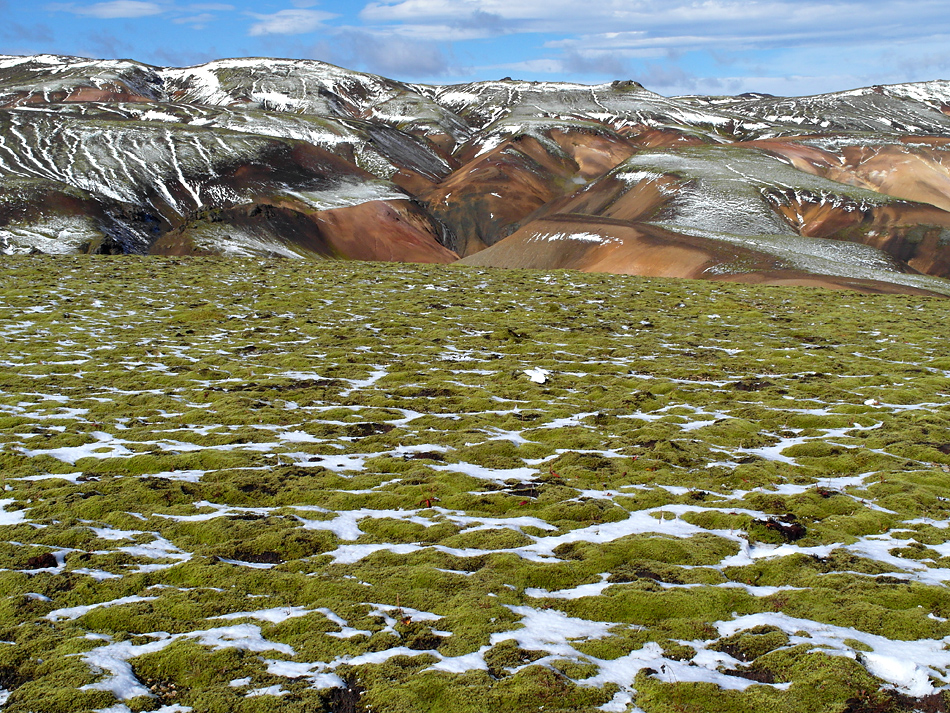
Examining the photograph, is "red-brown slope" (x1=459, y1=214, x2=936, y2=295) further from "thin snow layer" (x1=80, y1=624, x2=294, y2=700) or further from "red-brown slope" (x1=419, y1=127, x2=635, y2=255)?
"red-brown slope" (x1=419, y1=127, x2=635, y2=255)

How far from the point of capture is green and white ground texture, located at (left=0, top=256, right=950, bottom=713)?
805 centimetres

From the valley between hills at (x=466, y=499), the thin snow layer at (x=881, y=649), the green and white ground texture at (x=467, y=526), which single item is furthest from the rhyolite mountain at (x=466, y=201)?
the thin snow layer at (x=881, y=649)

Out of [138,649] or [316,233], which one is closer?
[138,649]

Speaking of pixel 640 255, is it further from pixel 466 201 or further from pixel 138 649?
pixel 466 201

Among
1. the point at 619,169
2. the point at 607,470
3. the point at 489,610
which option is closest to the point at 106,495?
the point at 489,610

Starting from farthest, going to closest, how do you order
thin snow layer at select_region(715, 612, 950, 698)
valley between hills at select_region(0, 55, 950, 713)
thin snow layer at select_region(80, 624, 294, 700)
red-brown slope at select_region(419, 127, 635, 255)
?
red-brown slope at select_region(419, 127, 635, 255), valley between hills at select_region(0, 55, 950, 713), thin snow layer at select_region(715, 612, 950, 698), thin snow layer at select_region(80, 624, 294, 700)

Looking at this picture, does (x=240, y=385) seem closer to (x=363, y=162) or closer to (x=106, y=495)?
(x=106, y=495)

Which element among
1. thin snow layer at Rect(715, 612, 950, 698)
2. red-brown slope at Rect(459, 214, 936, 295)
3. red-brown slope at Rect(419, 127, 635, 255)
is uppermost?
red-brown slope at Rect(419, 127, 635, 255)

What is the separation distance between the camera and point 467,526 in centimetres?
1234

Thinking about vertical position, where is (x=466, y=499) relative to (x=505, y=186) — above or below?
below

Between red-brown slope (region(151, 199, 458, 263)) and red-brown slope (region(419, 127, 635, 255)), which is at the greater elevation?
red-brown slope (region(419, 127, 635, 255))

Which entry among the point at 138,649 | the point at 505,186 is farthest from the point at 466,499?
Result: the point at 505,186

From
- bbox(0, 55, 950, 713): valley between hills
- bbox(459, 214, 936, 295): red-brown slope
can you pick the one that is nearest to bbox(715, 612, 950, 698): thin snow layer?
bbox(0, 55, 950, 713): valley between hills

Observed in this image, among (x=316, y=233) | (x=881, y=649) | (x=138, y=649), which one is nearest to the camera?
(x=138, y=649)
